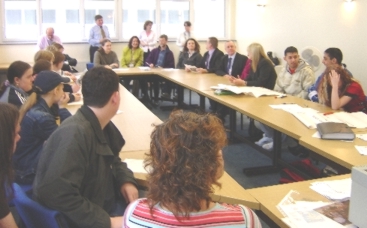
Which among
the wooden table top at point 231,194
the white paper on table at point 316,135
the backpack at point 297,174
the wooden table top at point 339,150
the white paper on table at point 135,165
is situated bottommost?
the backpack at point 297,174

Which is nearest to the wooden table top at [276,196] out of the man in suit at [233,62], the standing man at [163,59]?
the man in suit at [233,62]

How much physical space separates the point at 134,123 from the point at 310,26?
16.9 feet

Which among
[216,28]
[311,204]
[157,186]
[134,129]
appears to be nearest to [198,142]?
[157,186]

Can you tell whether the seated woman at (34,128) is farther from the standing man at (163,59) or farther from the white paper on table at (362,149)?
the standing man at (163,59)

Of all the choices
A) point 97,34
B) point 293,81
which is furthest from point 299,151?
point 97,34

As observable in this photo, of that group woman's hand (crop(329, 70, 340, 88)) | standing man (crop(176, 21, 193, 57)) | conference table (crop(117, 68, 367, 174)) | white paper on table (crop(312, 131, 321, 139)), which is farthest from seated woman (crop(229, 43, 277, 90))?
standing man (crop(176, 21, 193, 57))

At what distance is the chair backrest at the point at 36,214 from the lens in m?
1.52

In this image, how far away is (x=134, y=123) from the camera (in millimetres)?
3350

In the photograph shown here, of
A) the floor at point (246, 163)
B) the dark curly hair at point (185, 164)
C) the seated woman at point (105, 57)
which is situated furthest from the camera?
the seated woman at point (105, 57)

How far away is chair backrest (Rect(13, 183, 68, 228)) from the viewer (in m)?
1.52

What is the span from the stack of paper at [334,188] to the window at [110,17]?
827cm

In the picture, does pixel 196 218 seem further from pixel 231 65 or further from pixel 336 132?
pixel 231 65

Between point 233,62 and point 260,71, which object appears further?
point 233,62

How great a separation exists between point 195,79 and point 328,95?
8.35 feet
